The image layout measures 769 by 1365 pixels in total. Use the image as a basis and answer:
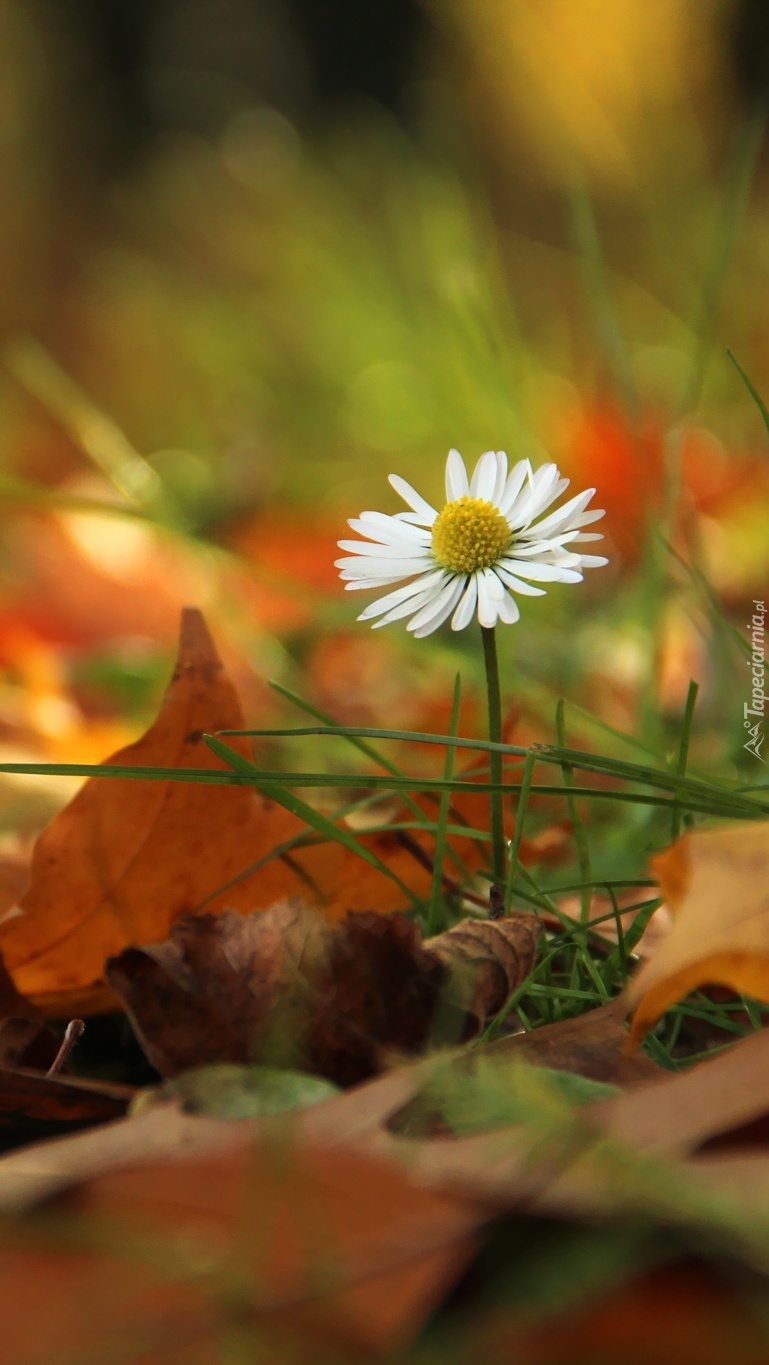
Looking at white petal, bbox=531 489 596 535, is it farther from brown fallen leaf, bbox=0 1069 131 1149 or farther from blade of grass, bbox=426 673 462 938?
brown fallen leaf, bbox=0 1069 131 1149

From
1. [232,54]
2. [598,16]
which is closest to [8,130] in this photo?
[232,54]

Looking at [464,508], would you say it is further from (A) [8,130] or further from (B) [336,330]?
(A) [8,130]

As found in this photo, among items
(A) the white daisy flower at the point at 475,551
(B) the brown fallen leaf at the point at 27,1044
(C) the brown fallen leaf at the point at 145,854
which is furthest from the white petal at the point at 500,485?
(B) the brown fallen leaf at the point at 27,1044

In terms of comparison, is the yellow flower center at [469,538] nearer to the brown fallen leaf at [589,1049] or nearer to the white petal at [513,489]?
the white petal at [513,489]

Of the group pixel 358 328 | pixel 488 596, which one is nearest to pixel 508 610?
pixel 488 596

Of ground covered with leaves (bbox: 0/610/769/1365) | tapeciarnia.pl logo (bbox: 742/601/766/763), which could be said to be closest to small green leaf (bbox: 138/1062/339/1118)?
ground covered with leaves (bbox: 0/610/769/1365)

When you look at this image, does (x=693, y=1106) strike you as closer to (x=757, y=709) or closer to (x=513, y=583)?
(x=513, y=583)
